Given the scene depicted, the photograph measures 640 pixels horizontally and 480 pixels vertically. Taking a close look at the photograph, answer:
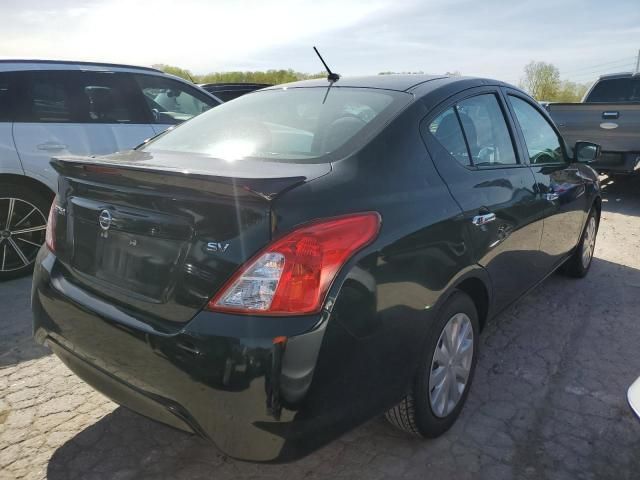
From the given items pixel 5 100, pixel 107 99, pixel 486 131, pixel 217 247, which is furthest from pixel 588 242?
pixel 5 100

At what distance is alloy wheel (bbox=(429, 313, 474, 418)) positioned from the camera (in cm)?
230

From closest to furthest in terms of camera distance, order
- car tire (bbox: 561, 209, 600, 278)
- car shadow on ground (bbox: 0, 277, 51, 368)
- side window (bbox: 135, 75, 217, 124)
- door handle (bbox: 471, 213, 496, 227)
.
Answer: door handle (bbox: 471, 213, 496, 227) < car shadow on ground (bbox: 0, 277, 51, 368) < car tire (bbox: 561, 209, 600, 278) < side window (bbox: 135, 75, 217, 124)

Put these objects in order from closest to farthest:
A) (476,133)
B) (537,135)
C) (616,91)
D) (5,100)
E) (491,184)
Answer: (491,184) < (476,133) < (537,135) < (5,100) < (616,91)

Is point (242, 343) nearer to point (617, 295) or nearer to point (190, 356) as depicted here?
point (190, 356)

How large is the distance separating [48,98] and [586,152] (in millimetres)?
4443

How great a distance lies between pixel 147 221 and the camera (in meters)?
1.85

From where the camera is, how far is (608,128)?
Result: 7.64 metres

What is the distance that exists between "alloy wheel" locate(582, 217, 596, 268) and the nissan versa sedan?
6.93 ft

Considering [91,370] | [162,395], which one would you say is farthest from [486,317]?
[91,370]

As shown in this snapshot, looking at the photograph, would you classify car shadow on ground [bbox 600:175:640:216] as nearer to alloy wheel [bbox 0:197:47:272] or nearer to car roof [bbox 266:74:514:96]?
car roof [bbox 266:74:514:96]

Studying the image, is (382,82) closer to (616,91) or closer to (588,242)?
(588,242)

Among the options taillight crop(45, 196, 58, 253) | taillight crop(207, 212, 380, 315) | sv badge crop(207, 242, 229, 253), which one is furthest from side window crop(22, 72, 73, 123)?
taillight crop(207, 212, 380, 315)

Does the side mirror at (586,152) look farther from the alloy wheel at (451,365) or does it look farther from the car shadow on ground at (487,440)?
the alloy wheel at (451,365)

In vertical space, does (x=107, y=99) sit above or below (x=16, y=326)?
above
